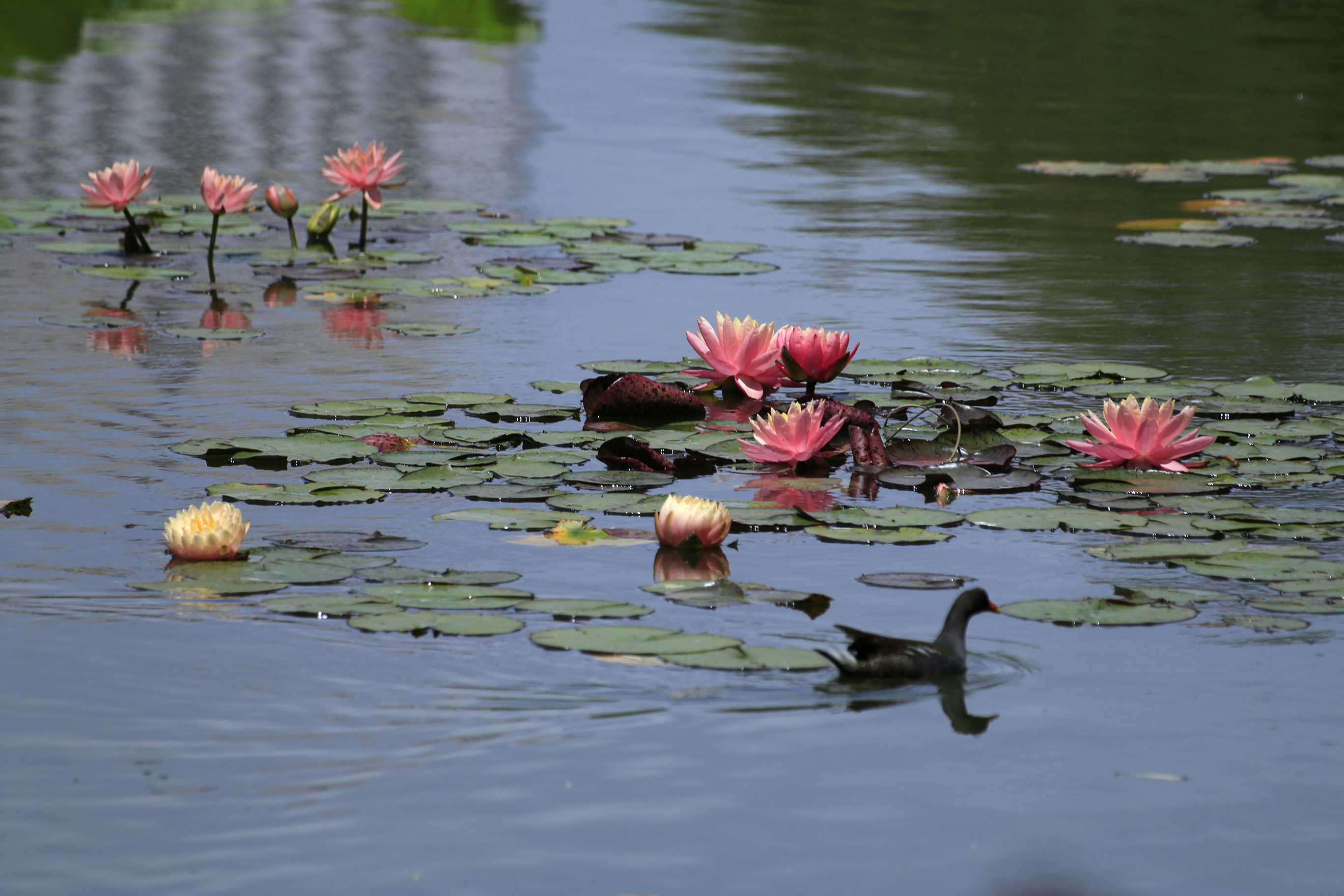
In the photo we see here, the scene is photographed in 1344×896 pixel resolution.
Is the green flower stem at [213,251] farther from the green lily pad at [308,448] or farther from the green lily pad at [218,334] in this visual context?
the green lily pad at [308,448]

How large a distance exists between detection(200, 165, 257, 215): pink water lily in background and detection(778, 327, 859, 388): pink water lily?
297 centimetres

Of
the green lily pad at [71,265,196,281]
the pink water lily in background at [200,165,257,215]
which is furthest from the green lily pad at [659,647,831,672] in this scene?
the green lily pad at [71,265,196,281]

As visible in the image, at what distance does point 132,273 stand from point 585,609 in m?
4.59

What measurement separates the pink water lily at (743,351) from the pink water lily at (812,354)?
0.26 ft

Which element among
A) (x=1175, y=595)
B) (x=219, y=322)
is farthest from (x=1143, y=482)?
(x=219, y=322)

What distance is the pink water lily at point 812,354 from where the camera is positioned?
471 centimetres

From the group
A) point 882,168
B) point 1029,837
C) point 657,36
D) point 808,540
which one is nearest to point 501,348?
point 808,540

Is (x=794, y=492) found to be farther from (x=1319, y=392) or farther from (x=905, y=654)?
(x=1319, y=392)

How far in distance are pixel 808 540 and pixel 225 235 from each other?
521 centimetres

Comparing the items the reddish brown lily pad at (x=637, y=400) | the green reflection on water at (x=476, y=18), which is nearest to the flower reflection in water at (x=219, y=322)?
the reddish brown lily pad at (x=637, y=400)

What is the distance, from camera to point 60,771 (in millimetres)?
2502

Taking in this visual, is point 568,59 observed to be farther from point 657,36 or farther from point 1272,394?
point 1272,394

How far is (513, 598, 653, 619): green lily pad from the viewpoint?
10.2ft

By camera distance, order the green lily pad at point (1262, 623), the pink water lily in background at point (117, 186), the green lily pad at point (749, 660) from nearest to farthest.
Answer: the green lily pad at point (749, 660), the green lily pad at point (1262, 623), the pink water lily in background at point (117, 186)
